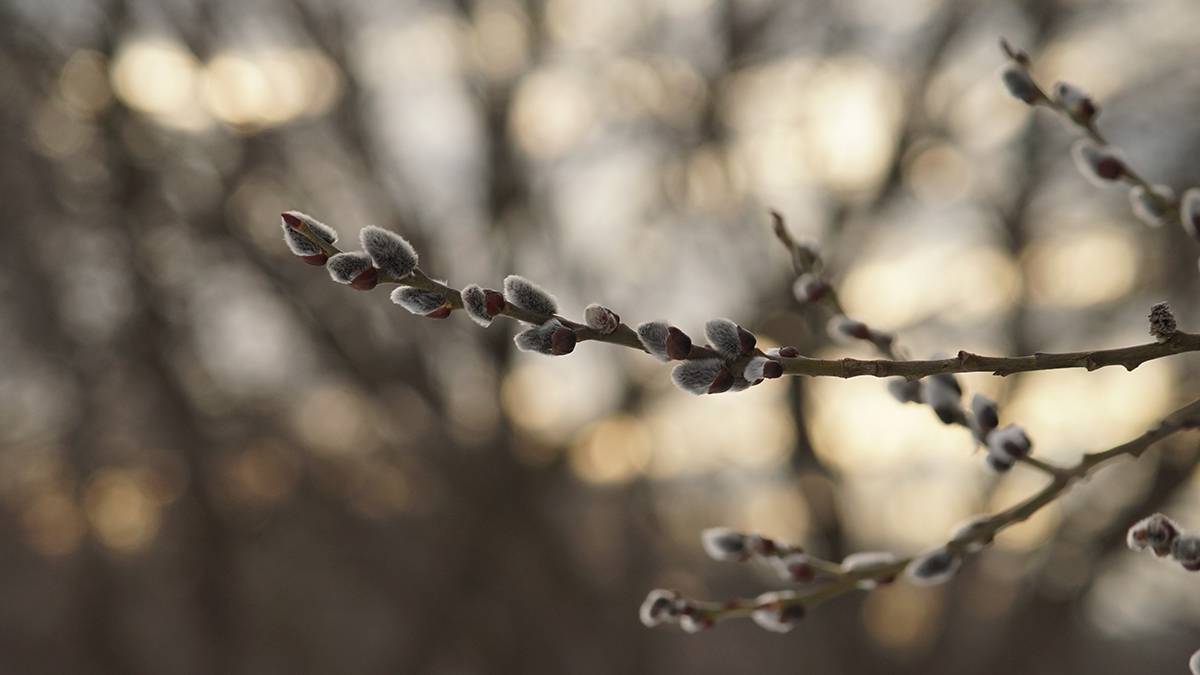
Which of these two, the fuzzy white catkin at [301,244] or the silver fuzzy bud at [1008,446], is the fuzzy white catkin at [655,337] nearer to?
the fuzzy white catkin at [301,244]

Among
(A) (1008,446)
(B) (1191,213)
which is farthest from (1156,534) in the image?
(B) (1191,213)

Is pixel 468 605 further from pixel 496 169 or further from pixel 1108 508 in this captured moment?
pixel 1108 508

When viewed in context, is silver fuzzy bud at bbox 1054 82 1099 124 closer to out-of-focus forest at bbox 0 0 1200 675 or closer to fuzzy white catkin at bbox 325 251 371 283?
fuzzy white catkin at bbox 325 251 371 283

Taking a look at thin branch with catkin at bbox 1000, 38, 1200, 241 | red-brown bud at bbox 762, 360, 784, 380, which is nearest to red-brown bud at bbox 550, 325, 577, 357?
red-brown bud at bbox 762, 360, 784, 380

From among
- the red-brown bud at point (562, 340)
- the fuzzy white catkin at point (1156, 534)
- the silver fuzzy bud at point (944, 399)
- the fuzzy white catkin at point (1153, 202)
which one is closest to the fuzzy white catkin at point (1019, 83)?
the fuzzy white catkin at point (1153, 202)

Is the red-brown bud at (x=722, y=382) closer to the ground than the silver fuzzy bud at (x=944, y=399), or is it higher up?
closer to the ground

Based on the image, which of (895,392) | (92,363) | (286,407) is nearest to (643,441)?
(286,407)

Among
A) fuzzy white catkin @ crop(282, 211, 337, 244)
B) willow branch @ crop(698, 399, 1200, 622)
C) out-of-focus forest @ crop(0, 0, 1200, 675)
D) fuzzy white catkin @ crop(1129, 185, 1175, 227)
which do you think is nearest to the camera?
fuzzy white catkin @ crop(282, 211, 337, 244)
